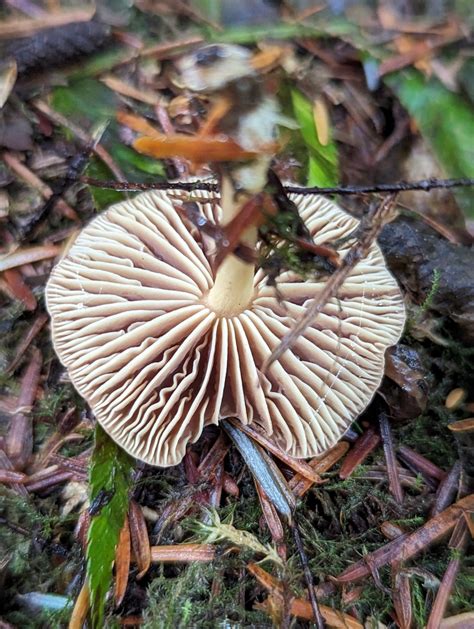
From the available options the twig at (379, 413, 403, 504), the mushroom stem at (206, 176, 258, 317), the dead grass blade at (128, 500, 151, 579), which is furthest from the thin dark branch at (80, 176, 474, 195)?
the dead grass blade at (128, 500, 151, 579)

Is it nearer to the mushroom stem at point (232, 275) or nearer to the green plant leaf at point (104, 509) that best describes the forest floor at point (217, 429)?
the green plant leaf at point (104, 509)

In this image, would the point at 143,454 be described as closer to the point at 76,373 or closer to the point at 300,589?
the point at 76,373

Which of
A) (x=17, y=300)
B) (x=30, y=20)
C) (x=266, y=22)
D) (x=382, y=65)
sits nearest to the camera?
(x=17, y=300)

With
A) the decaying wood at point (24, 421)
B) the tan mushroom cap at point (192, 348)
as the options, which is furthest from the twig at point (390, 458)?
the decaying wood at point (24, 421)

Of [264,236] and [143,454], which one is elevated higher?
[264,236]

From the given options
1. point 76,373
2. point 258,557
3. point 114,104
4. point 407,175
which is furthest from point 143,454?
point 407,175

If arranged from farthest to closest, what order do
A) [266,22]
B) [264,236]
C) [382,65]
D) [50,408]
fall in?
[266,22] < [382,65] < [50,408] < [264,236]

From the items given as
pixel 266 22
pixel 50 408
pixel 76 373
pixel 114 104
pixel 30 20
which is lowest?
pixel 50 408

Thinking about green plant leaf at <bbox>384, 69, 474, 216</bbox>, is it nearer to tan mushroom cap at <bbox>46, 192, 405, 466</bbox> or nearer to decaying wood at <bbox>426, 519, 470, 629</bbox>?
tan mushroom cap at <bbox>46, 192, 405, 466</bbox>

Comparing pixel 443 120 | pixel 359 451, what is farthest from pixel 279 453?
pixel 443 120
